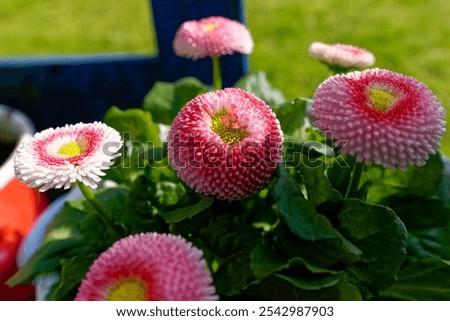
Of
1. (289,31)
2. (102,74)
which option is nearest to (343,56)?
(102,74)

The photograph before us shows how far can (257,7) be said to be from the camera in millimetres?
2299

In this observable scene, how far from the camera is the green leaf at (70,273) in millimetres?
745

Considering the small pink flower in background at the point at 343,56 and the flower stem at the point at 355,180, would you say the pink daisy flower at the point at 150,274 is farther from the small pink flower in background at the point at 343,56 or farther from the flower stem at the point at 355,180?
the small pink flower in background at the point at 343,56

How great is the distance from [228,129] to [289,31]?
1535mm

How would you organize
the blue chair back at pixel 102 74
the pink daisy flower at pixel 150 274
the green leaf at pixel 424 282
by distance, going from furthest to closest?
1. the blue chair back at pixel 102 74
2. the green leaf at pixel 424 282
3. the pink daisy flower at pixel 150 274

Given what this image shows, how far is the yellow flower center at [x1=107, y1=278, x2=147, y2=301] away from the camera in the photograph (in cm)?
51

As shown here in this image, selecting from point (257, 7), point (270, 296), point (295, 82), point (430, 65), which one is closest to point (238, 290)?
point (270, 296)

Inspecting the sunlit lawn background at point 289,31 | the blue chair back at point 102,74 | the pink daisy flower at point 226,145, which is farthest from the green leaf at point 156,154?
the sunlit lawn background at point 289,31

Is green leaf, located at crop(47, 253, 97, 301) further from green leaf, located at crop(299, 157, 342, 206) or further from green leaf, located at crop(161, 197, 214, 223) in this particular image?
green leaf, located at crop(299, 157, 342, 206)

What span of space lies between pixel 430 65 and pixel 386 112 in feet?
4.44

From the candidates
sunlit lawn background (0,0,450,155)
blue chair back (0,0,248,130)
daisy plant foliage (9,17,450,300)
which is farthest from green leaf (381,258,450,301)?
sunlit lawn background (0,0,450,155)

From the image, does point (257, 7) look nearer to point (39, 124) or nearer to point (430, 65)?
point (430, 65)

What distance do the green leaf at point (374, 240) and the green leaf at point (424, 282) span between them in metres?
0.09

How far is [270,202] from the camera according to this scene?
79 centimetres
